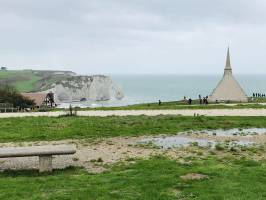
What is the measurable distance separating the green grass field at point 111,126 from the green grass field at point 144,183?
25.9 ft

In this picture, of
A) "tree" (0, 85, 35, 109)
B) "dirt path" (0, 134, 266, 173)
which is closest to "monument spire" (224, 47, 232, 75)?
"tree" (0, 85, 35, 109)

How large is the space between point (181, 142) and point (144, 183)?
7719mm

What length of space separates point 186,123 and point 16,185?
49.8ft

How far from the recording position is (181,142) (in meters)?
17.8

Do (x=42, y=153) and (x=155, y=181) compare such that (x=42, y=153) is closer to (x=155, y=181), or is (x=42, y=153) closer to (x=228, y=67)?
(x=155, y=181)

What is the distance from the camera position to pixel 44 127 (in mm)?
22578

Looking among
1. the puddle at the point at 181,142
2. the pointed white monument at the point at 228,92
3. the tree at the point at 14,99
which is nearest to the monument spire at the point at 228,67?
the pointed white monument at the point at 228,92

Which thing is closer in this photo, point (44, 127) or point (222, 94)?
point (44, 127)

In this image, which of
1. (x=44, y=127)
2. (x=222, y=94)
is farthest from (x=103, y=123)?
(x=222, y=94)

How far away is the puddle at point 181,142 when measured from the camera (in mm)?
16922

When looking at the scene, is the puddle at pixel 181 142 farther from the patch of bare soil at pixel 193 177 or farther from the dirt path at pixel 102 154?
the patch of bare soil at pixel 193 177

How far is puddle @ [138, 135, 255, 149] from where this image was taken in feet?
55.5

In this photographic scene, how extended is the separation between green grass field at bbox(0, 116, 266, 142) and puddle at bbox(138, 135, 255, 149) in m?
1.87

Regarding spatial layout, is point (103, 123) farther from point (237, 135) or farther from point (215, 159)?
point (215, 159)
